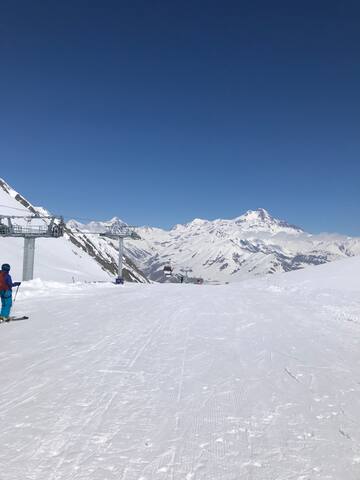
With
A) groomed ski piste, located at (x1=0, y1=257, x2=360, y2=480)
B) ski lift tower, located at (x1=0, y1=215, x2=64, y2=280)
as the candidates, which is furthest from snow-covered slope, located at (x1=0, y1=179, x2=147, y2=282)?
groomed ski piste, located at (x1=0, y1=257, x2=360, y2=480)

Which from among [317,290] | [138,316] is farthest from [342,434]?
[317,290]

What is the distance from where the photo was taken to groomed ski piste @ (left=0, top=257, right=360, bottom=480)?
461cm

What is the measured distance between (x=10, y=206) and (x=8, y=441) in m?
137

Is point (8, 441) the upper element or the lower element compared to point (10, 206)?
lower

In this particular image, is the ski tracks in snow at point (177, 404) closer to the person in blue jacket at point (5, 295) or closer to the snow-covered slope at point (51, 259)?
the person in blue jacket at point (5, 295)

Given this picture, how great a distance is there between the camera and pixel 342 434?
17.7ft

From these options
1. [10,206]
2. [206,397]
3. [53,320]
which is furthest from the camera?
[10,206]

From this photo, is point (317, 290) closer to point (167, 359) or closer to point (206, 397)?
point (167, 359)

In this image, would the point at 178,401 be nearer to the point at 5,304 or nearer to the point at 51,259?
the point at 5,304

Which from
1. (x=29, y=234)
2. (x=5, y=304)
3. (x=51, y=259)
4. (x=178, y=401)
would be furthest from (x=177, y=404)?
(x=51, y=259)

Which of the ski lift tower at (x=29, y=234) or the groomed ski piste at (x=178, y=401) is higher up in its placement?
the ski lift tower at (x=29, y=234)

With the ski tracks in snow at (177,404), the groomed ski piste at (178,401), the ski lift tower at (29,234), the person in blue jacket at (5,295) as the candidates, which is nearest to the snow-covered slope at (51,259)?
the ski lift tower at (29,234)

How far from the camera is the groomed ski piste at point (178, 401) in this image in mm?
4609

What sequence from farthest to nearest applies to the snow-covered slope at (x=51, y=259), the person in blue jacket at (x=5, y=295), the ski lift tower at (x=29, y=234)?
the snow-covered slope at (x=51, y=259), the ski lift tower at (x=29, y=234), the person in blue jacket at (x=5, y=295)
